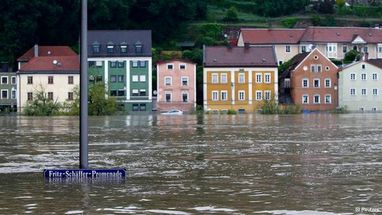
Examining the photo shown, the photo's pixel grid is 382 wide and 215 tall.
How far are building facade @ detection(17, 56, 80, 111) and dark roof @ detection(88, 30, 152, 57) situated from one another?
136 inches

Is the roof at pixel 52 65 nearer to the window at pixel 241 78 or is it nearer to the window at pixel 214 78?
the window at pixel 214 78

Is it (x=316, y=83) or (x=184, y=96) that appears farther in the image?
(x=316, y=83)

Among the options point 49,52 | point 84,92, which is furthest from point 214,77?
point 84,92

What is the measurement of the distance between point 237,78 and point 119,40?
1467 cm

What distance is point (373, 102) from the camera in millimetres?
106000

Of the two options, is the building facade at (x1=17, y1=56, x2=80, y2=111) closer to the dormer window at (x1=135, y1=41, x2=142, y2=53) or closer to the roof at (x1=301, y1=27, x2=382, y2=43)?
the dormer window at (x1=135, y1=41, x2=142, y2=53)

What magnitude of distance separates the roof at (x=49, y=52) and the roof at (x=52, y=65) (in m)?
4.26

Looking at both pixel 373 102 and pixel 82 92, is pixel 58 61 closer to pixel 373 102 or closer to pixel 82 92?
pixel 373 102

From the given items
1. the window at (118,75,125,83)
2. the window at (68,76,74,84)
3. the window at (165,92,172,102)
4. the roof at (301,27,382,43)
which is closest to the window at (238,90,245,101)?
the window at (165,92,172,102)

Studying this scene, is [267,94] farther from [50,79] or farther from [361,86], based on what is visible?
[50,79]

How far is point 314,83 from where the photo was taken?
347 feet

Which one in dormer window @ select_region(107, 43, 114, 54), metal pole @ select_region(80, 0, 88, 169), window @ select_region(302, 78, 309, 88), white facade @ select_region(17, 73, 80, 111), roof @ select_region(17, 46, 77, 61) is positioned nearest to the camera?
metal pole @ select_region(80, 0, 88, 169)

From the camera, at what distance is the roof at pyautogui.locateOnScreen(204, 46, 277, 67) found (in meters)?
104

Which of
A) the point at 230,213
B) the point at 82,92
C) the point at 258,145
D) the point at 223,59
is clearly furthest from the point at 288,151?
the point at 223,59
